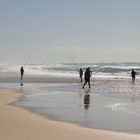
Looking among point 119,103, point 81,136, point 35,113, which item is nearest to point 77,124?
point 81,136

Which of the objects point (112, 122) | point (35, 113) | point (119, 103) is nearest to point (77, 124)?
point (112, 122)

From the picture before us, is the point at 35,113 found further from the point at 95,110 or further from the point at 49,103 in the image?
the point at 49,103

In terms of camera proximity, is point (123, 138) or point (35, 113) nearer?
point (123, 138)

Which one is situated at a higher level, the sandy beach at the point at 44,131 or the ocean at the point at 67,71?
the ocean at the point at 67,71

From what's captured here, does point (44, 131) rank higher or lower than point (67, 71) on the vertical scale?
lower

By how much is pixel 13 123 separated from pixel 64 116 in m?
2.64

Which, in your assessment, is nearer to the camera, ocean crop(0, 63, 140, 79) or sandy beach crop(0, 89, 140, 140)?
sandy beach crop(0, 89, 140, 140)

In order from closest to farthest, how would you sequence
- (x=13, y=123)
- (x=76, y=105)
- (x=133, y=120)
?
(x=13, y=123) < (x=133, y=120) < (x=76, y=105)

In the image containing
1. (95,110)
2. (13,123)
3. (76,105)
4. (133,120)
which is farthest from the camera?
(76,105)

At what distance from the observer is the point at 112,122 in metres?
12.9

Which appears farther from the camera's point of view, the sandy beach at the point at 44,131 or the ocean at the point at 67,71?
the ocean at the point at 67,71

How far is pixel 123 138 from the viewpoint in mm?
10086

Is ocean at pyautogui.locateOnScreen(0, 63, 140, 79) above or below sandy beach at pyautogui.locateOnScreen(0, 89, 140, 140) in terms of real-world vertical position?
above

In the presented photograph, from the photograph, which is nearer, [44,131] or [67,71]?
[44,131]
